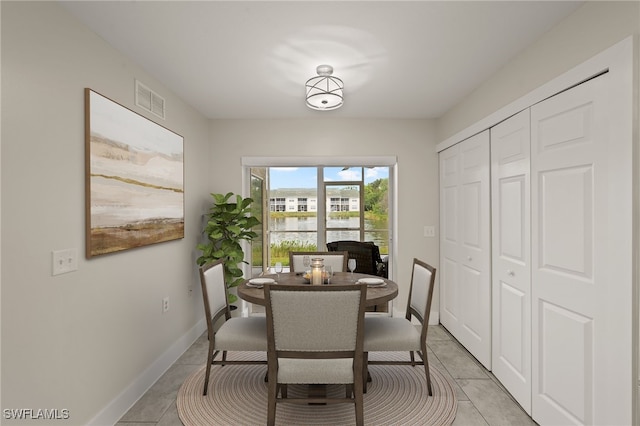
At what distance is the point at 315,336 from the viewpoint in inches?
74.6

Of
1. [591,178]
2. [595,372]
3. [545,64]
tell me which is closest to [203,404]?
[595,372]

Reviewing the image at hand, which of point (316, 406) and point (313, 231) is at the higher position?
point (313, 231)

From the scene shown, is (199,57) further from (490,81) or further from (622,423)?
(622,423)

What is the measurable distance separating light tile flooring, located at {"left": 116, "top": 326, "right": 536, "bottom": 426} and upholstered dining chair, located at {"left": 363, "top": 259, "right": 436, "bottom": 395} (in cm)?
33

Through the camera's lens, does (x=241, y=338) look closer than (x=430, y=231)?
Yes

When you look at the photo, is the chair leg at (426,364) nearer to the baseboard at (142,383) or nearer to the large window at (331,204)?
the large window at (331,204)

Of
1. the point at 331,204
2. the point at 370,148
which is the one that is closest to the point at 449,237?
the point at 370,148

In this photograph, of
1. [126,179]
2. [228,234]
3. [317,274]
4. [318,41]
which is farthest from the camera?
[228,234]

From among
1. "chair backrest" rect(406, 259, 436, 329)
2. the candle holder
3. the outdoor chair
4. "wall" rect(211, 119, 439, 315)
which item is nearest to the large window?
"wall" rect(211, 119, 439, 315)

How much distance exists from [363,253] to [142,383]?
8.43ft

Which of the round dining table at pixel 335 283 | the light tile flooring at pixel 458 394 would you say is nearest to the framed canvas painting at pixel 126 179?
the round dining table at pixel 335 283

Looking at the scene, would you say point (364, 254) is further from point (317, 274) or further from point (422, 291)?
point (317, 274)

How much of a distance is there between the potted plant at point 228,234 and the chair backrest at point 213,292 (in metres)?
0.60

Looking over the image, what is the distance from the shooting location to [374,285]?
2.69 metres
